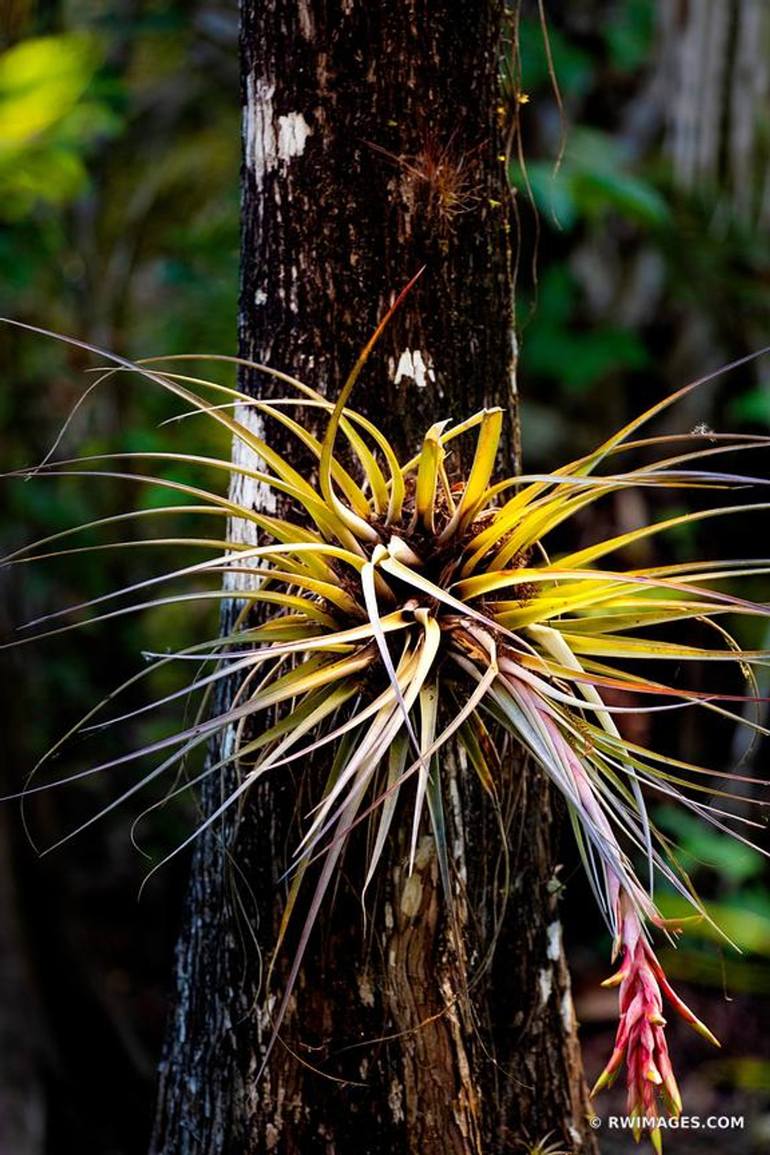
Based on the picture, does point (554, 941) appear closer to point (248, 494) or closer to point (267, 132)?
point (248, 494)

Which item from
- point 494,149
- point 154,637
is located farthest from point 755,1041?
point 494,149

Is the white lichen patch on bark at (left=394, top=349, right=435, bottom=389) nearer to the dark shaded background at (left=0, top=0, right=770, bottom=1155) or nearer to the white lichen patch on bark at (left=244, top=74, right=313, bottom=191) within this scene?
the white lichen patch on bark at (left=244, top=74, right=313, bottom=191)

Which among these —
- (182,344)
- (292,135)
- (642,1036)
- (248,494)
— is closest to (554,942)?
(642,1036)

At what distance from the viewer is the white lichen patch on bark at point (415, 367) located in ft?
3.42

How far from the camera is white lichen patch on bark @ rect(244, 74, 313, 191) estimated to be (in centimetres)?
103

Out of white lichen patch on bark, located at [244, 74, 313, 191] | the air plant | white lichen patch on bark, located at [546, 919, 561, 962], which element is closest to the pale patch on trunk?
white lichen patch on bark, located at [546, 919, 561, 962]

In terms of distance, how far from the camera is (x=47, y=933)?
2.79m

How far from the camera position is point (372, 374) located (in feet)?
3.42

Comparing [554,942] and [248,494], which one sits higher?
[248,494]

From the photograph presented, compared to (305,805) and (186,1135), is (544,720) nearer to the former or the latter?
(305,805)

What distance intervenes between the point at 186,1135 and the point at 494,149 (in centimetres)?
108

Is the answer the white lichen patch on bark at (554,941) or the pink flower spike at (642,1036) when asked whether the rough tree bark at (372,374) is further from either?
the pink flower spike at (642,1036)

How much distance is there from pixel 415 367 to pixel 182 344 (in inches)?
99.4

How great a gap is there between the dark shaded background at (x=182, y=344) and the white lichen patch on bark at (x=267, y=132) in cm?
167
